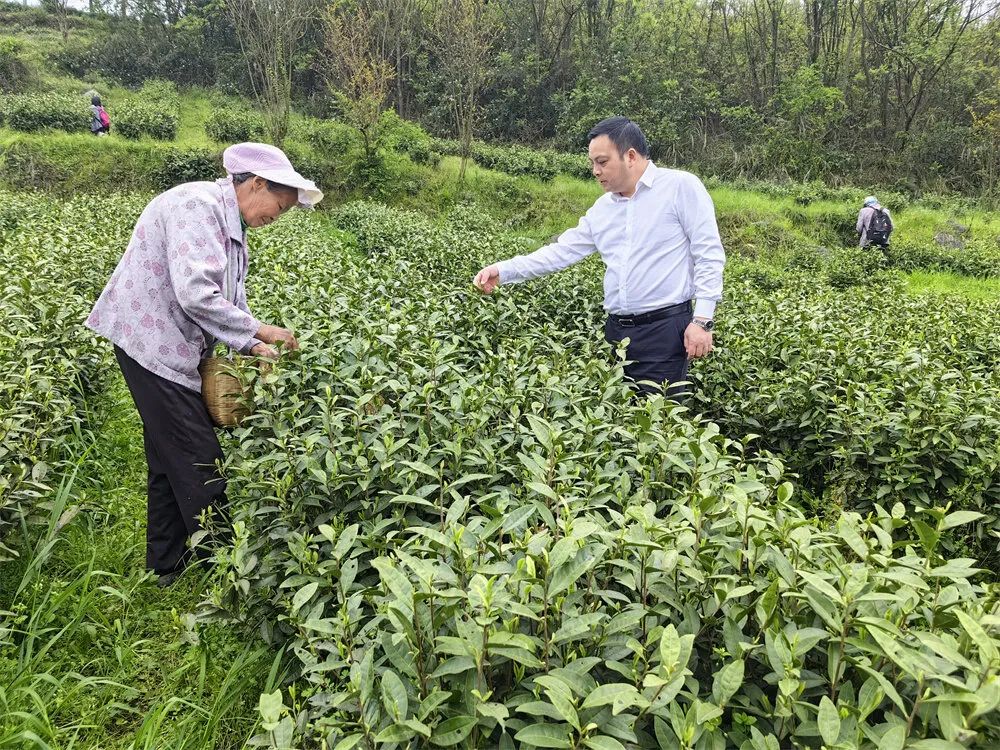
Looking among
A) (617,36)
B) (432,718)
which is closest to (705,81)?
(617,36)

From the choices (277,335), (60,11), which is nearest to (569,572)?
(277,335)

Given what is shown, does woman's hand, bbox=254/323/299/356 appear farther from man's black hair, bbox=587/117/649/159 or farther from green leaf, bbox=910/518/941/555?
green leaf, bbox=910/518/941/555

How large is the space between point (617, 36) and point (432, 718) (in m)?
27.9

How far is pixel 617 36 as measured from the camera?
82.4ft

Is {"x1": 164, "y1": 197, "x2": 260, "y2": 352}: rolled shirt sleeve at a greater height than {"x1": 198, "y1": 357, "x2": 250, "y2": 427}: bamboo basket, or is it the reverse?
{"x1": 164, "y1": 197, "x2": 260, "y2": 352}: rolled shirt sleeve

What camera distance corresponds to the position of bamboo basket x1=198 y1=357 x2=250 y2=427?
265cm

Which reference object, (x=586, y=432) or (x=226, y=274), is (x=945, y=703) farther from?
(x=226, y=274)

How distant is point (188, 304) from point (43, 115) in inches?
752

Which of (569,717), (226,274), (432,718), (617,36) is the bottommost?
(432,718)

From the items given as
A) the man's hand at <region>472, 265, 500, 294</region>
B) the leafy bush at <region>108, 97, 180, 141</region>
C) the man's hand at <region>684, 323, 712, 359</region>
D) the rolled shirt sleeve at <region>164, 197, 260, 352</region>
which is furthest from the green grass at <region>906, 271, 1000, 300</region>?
the leafy bush at <region>108, 97, 180, 141</region>

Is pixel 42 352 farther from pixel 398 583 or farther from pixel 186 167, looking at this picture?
pixel 186 167

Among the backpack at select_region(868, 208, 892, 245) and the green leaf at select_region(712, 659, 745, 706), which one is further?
the backpack at select_region(868, 208, 892, 245)

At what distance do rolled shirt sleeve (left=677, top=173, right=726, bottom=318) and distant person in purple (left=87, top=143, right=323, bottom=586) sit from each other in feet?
6.33

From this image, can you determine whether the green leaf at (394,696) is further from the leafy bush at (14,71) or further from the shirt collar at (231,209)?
the leafy bush at (14,71)
